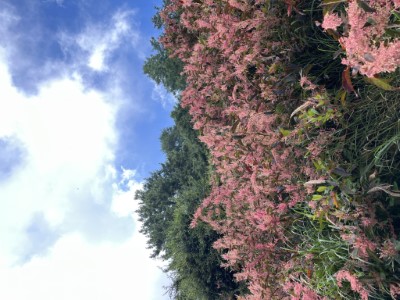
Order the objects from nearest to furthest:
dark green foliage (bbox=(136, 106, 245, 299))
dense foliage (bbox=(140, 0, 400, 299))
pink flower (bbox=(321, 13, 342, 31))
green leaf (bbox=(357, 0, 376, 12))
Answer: green leaf (bbox=(357, 0, 376, 12)) → pink flower (bbox=(321, 13, 342, 31)) → dense foliage (bbox=(140, 0, 400, 299)) → dark green foliage (bbox=(136, 106, 245, 299))

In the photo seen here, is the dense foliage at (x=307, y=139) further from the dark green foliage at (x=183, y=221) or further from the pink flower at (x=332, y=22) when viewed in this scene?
the dark green foliage at (x=183, y=221)

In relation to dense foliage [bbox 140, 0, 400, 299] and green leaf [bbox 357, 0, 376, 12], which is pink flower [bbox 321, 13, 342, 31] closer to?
dense foliage [bbox 140, 0, 400, 299]

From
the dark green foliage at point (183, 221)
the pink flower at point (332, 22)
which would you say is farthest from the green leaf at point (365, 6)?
the dark green foliage at point (183, 221)

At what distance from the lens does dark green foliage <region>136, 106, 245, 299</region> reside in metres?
10.1

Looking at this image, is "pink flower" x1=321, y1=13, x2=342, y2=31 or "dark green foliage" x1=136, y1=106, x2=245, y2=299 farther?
"dark green foliage" x1=136, y1=106, x2=245, y2=299

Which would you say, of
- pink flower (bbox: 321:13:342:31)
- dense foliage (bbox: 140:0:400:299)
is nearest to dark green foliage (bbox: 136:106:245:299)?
dense foliage (bbox: 140:0:400:299)

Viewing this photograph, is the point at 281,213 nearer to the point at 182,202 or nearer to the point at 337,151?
the point at 337,151

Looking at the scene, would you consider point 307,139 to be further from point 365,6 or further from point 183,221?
point 183,221

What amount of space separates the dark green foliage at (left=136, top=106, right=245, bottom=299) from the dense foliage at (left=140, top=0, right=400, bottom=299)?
501cm

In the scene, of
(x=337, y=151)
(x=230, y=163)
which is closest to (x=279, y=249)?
(x=230, y=163)

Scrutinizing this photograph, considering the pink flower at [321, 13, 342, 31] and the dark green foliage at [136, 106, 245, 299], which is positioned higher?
the dark green foliage at [136, 106, 245, 299]

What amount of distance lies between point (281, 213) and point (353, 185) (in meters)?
1.21

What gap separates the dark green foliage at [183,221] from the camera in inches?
398

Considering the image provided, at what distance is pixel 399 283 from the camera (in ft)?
10.5
